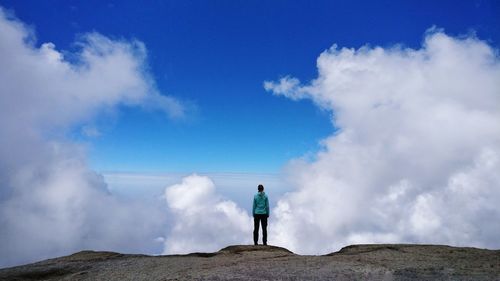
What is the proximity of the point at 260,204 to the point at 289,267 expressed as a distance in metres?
8.64

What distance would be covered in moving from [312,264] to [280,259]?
81.3 inches

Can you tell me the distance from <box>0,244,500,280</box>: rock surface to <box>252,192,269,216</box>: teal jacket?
147 inches

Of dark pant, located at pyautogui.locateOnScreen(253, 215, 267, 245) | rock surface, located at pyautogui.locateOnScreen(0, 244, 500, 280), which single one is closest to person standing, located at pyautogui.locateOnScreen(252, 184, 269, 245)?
dark pant, located at pyautogui.locateOnScreen(253, 215, 267, 245)

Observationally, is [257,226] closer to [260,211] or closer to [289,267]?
→ [260,211]

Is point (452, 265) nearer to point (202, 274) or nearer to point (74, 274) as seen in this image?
point (202, 274)

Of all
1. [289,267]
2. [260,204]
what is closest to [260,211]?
[260,204]

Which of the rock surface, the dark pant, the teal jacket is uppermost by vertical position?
the teal jacket

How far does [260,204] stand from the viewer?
22.8 m

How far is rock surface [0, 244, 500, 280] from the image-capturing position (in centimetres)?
1280

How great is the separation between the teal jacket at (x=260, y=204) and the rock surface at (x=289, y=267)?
3728 millimetres

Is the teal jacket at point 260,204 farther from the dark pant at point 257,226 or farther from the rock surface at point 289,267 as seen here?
the rock surface at point 289,267

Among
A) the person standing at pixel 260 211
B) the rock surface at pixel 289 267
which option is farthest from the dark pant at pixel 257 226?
the rock surface at pixel 289 267

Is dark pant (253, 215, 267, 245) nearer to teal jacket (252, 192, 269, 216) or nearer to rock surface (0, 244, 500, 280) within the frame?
teal jacket (252, 192, 269, 216)

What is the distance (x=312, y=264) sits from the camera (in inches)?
574
